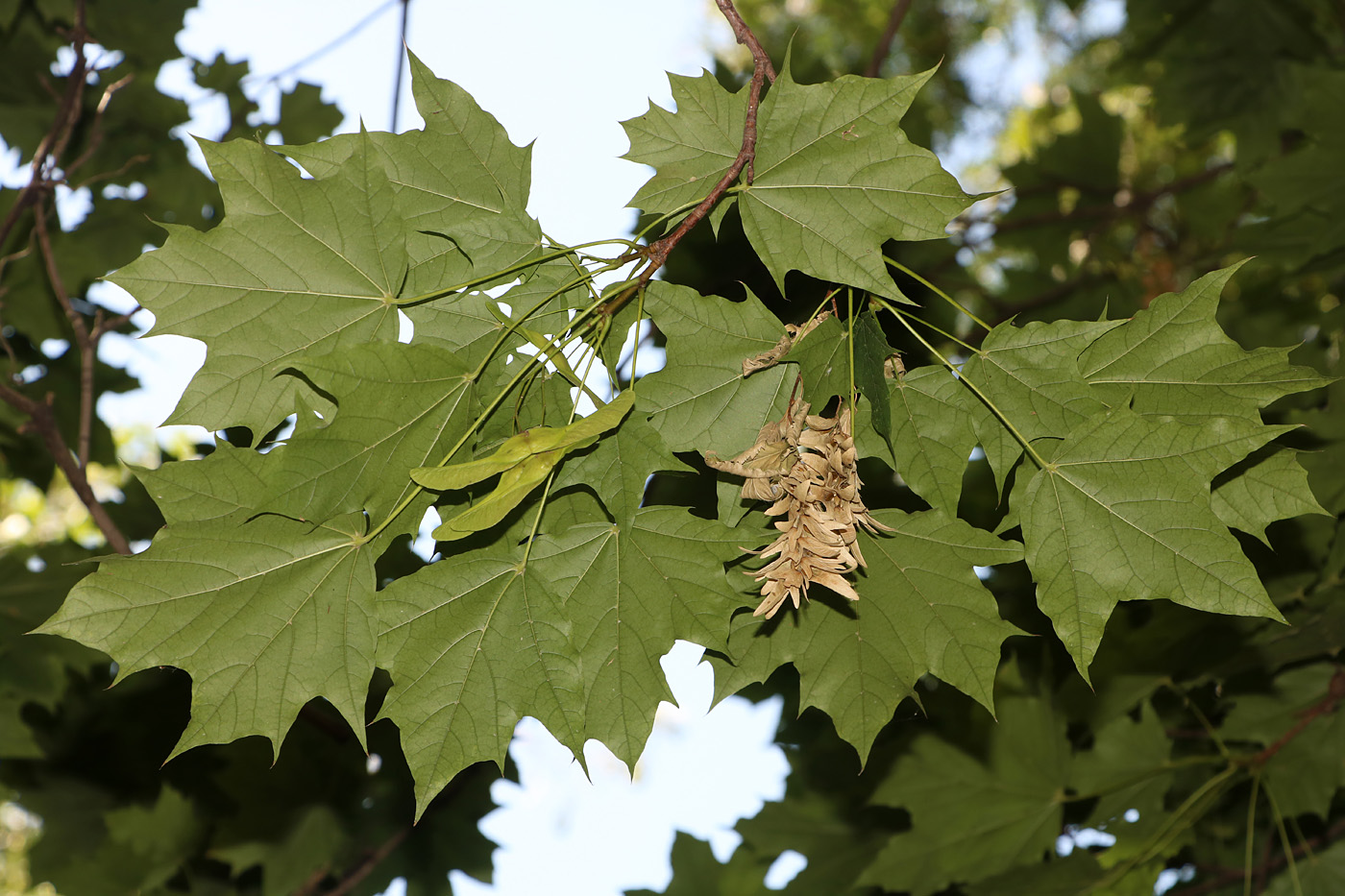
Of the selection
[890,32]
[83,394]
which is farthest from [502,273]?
[890,32]

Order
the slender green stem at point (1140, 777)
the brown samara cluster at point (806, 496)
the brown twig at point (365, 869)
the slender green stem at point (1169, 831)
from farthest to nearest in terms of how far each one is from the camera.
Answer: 1. the brown twig at point (365, 869)
2. the slender green stem at point (1140, 777)
3. the slender green stem at point (1169, 831)
4. the brown samara cluster at point (806, 496)

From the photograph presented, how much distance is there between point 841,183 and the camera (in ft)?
4.09

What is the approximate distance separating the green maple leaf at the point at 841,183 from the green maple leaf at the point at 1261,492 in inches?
25.9

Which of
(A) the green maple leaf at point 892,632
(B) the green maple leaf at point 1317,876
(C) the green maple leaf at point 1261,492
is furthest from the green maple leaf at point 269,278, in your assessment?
(B) the green maple leaf at point 1317,876

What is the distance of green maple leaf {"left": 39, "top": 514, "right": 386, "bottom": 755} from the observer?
1316 millimetres

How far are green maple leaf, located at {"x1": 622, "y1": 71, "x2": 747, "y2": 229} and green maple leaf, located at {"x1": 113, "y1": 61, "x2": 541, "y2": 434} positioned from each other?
18cm

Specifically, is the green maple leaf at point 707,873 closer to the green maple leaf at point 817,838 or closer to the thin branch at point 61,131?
the green maple leaf at point 817,838

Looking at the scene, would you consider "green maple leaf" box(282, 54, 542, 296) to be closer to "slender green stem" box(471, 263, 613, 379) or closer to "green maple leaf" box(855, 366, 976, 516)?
"slender green stem" box(471, 263, 613, 379)

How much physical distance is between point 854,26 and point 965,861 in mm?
9756

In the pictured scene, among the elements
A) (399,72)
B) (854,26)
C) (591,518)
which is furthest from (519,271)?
(854,26)

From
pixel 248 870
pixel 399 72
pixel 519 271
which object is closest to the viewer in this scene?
pixel 519 271

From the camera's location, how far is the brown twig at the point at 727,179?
48.3 inches

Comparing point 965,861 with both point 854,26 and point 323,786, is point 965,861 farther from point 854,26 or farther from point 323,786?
point 854,26

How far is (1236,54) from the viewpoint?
153 inches
